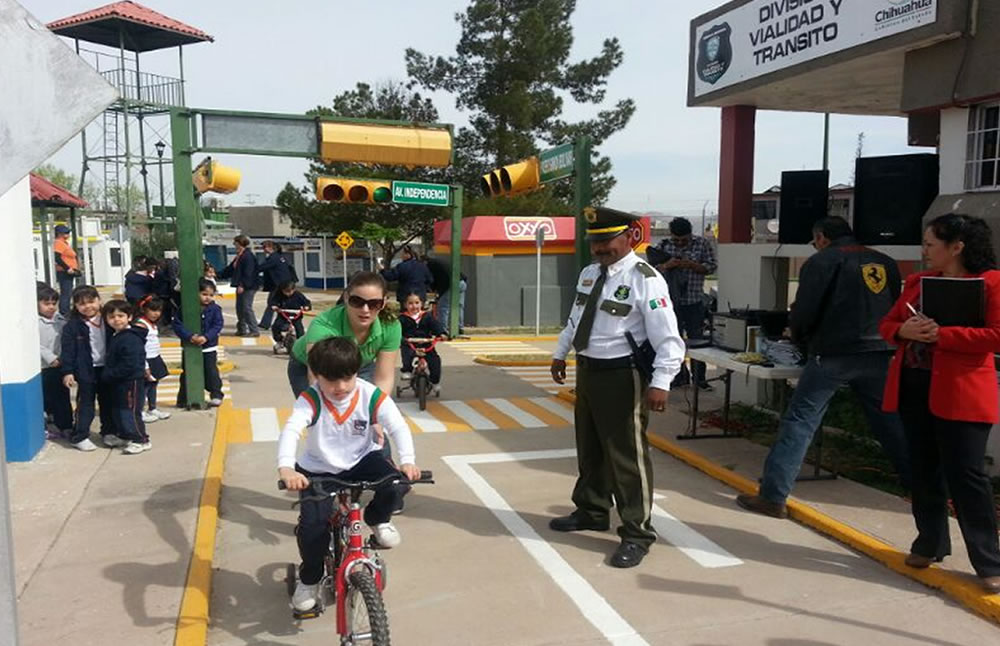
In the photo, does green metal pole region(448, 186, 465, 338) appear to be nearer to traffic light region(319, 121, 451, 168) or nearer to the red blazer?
traffic light region(319, 121, 451, 168)

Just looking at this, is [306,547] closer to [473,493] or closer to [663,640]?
[663,640]

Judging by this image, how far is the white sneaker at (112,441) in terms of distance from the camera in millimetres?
7164

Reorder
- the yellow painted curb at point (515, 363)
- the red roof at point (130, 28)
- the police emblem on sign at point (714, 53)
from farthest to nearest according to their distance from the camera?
the red roof at point (130, 28) < the yellow painted curb at point (515, 363) < the police emblem on sign at point (714, 53)

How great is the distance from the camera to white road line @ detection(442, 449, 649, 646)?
12.6 feet

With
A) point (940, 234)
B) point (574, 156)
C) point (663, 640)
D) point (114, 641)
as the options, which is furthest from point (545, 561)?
point (574, 156)

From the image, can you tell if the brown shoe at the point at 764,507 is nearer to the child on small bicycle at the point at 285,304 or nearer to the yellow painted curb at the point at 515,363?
the yellow painted curb at the point at 515,363

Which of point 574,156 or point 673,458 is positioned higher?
point 574,156

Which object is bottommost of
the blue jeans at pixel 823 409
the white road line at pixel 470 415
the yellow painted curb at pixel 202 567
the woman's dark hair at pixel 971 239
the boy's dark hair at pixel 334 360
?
the white road line at pixel 470 415

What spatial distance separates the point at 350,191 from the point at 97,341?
18.7 ft

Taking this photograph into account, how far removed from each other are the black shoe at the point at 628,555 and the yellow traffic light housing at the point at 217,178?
6.78 m

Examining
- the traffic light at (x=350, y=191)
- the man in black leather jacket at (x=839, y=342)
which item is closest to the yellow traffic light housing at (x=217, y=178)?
the traffic light at (x=350, y=191)

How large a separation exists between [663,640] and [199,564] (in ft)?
8.68

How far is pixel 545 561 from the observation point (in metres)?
4.67

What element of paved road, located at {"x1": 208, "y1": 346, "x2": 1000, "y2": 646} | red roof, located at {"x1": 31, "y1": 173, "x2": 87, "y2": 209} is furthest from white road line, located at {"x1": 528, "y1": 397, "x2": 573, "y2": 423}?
red roof, located at {"x1": 31, "y1": 173, "x2": 87, "y2": 209}
